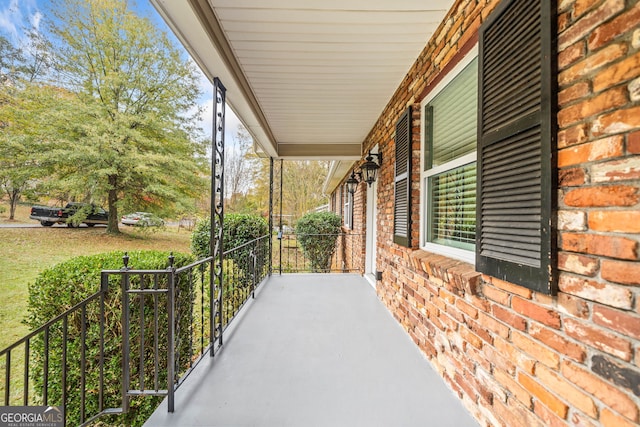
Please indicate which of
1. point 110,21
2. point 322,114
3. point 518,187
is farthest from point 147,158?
point 518,187

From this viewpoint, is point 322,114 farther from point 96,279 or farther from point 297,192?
point 297,192

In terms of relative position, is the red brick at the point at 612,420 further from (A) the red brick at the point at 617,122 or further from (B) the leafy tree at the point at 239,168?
(B) the leafy tree at the point at 239,168

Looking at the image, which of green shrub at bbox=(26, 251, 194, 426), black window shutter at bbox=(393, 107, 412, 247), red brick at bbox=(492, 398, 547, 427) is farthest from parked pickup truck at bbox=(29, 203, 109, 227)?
red brick at bbox=(492, 398, 547, 427)

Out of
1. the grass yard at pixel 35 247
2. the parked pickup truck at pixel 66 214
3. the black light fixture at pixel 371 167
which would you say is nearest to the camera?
the black light fixture at pixel 371 167

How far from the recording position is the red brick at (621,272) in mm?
737

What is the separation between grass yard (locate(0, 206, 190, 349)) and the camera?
17.4 feet

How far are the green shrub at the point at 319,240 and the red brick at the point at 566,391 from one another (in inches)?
215

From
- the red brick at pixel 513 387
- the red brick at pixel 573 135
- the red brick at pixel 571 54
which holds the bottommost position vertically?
the red brick at pixel 513 387

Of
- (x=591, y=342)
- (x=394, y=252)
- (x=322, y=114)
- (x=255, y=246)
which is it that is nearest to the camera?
(x=591, y=342)

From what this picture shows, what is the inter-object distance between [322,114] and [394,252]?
2.02m

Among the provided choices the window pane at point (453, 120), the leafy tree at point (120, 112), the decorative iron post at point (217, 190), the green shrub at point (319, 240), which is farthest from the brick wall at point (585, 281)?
the leafy tree at point (120, 112)

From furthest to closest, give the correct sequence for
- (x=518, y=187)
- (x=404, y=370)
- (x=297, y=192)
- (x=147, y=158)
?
(x=297, y=192) → (x=147, y=158) → (x=404, y=370) → (x=518, y=187)

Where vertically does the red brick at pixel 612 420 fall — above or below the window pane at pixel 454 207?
below

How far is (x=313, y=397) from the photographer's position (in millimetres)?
1722
